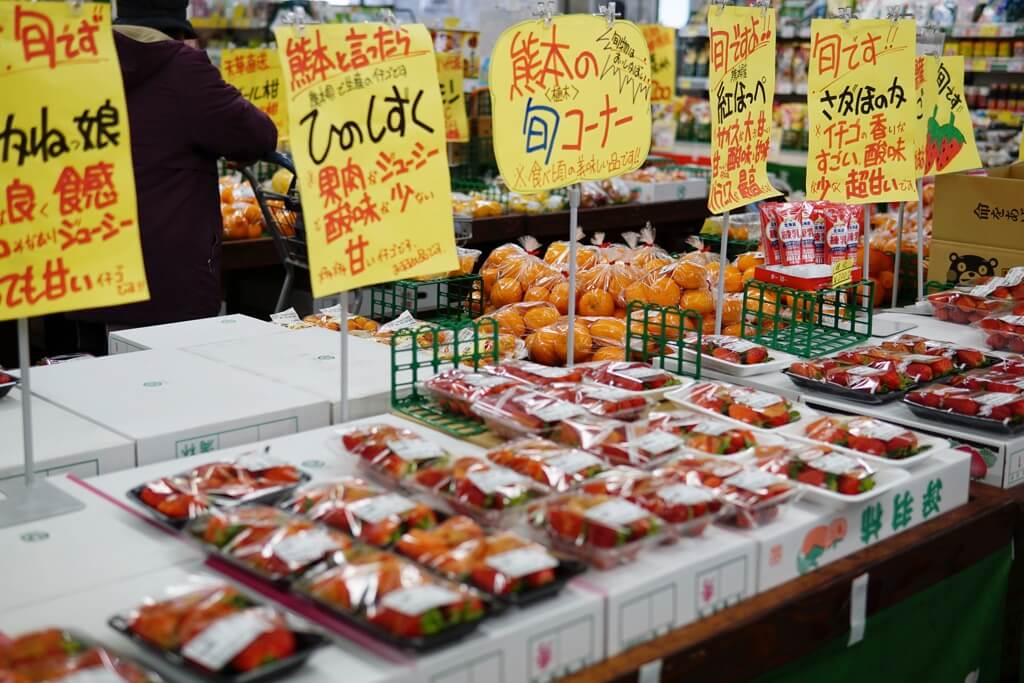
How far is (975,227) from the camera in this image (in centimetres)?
326

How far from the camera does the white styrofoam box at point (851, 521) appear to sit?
1616 mm

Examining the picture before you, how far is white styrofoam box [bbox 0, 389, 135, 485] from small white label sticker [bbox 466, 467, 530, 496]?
659mm

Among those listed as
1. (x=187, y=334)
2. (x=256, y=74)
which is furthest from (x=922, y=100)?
(x=256, y=74)

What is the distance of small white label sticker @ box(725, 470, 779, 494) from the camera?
5.39 ft

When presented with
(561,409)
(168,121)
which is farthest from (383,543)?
(168,121)

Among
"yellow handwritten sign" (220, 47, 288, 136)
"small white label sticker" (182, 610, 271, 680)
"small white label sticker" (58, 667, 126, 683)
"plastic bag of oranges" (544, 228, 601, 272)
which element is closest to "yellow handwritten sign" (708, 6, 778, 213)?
"plastic bag of oranges" (544, 228, 601, 272)

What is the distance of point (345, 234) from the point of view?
6.04 feet

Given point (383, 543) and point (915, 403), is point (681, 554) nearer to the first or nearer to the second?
point (383, 543)

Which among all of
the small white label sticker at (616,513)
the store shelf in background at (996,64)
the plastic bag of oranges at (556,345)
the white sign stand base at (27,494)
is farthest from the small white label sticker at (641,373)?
the store shelf in background at (996,64)

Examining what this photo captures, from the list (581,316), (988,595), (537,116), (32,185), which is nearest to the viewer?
(32,185)

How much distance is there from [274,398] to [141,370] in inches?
14.3

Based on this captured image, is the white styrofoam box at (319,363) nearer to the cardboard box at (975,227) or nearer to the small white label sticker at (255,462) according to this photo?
the small white label sticker at (255,462)

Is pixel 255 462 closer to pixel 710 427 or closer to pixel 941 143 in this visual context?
pixel 710 427

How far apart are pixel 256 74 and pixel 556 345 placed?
2980 millimetres
